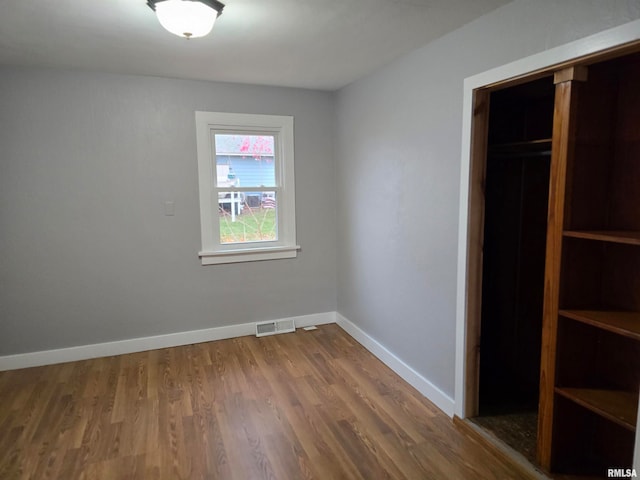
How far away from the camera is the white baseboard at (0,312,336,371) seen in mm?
3240

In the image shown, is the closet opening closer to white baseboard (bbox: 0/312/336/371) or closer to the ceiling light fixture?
the ceiling light fixture

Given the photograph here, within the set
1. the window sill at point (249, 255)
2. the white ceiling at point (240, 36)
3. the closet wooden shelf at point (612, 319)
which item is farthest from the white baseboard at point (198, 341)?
the white ceiling at point (240, 36)

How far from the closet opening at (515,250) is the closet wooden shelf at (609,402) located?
60 centimetres

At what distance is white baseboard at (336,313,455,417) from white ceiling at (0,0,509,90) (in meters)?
2.25

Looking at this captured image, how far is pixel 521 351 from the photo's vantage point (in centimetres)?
276

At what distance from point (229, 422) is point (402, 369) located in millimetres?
1328

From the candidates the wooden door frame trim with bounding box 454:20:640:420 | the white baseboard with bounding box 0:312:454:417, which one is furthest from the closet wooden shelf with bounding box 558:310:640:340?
the white baseboard with bounding box 0:312:454:417

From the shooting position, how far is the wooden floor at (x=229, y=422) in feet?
6.79

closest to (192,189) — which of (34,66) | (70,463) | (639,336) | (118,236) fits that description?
(118,236)

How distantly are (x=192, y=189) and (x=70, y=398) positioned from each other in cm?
185

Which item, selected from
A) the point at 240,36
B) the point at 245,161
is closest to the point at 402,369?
the point at 245,161

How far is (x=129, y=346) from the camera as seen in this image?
3510 mm

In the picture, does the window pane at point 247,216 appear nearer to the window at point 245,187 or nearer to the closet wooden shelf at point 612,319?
the window at point 245,187

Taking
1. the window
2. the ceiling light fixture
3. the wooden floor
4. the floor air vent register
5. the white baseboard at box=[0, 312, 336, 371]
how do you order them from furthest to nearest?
the floor air vent register < the window < the white baseboard at box=[0, 312, 336, 371] < the wooden floor < the ceiling light fixture
